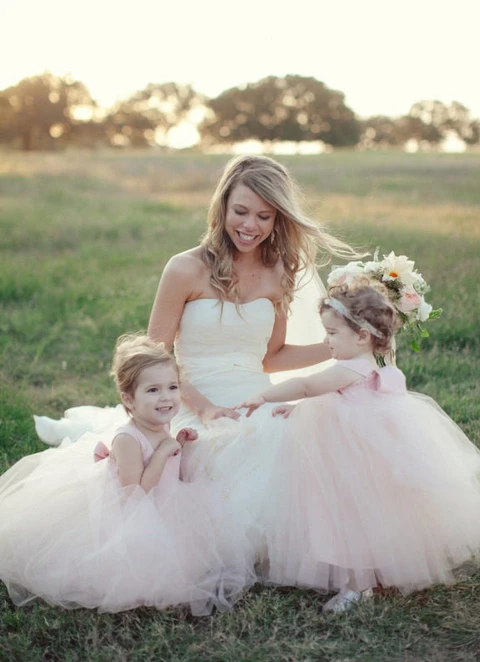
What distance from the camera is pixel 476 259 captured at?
914cm

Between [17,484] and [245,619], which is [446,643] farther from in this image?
[17,484]

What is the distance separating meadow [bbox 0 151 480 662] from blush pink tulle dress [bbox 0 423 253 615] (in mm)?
90

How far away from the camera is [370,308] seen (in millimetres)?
3404

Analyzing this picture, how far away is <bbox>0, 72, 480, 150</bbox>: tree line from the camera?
52250mm

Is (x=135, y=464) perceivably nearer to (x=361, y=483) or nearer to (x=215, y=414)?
(x=215, y=414)

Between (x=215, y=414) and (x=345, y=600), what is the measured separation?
1.09 metres

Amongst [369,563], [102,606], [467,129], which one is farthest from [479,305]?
[467,129]

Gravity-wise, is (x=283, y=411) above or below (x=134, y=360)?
below

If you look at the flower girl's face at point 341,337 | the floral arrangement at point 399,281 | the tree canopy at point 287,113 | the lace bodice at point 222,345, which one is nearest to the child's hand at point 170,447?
the lace bodice at point 222,345

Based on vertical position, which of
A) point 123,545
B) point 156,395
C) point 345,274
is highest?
point 345,274

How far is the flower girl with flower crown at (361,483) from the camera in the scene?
3.39m

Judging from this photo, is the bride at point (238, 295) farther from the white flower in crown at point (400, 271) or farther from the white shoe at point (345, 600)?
the white shoe at point (345, 600)

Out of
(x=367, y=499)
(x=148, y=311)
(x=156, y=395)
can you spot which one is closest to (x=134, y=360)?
(x=156, y=395)

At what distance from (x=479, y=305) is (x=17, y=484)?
5120 millimetres
